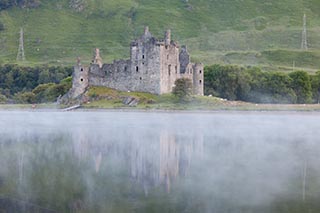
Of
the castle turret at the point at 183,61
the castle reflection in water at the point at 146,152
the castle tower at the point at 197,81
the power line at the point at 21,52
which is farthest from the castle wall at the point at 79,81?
the power line at the point at 21,52

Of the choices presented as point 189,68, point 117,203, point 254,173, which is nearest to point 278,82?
point 189,68

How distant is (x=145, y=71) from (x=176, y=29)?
325ft

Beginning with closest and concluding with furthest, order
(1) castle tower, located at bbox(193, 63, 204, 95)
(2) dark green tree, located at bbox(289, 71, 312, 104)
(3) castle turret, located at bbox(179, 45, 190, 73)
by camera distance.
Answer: (3) castle turret, located at bbox(179, 45, 190, 73)
(1) castle tower, located at bbox(193, 63, 204, 95)
(2) dark green tree, located at bbox(289, 71, 312, 104)

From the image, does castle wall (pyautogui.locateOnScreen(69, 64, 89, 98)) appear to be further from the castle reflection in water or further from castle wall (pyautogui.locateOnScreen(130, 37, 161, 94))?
the castle reflection in water

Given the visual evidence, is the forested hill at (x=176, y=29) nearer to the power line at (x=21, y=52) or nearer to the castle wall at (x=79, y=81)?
the power line at (x=21, y=52)

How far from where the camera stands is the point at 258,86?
319 feet

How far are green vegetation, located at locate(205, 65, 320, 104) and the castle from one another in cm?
860

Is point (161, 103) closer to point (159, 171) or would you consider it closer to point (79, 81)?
point (79, 81)

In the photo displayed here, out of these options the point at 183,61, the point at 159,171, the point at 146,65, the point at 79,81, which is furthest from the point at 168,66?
the point at 159,171

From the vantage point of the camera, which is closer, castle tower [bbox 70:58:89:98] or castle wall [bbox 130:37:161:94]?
castle wall [bbox 130:37:161:94]

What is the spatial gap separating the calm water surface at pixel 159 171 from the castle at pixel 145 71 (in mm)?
33502

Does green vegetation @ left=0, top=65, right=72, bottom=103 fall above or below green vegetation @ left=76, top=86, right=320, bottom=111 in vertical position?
above

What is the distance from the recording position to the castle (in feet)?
273

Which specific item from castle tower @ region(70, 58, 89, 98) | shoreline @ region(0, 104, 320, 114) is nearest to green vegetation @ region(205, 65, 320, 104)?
shoreline @ region(0, 104, 320, 114)
